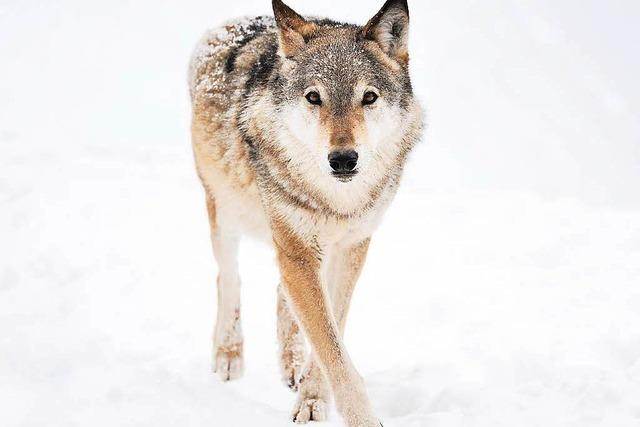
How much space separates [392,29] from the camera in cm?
408

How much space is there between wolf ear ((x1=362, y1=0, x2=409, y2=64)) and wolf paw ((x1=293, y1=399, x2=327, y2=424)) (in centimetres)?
194

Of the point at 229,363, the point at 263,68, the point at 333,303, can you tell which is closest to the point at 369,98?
the point at 263,68

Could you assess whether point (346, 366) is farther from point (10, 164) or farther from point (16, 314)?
point (10, 164)

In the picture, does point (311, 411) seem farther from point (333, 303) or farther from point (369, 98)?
point (369, 98)

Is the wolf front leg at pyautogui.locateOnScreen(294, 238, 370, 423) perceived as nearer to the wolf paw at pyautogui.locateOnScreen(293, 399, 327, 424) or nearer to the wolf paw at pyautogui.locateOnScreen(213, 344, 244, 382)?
the wolf paw at pyautogui.locateOnScreen(293, 399, 327, 424)

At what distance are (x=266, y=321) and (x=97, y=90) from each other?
16748 millimetres

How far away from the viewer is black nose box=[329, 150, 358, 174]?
353 cm

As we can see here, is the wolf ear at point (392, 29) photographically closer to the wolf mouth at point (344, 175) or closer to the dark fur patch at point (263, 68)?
the dark fur patch at point (263, 68)

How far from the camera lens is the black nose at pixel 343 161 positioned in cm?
353

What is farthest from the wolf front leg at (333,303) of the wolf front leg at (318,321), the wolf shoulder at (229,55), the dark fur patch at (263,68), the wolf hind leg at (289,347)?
the wolf shoulder at (229,55)

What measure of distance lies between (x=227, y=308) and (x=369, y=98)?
207cm

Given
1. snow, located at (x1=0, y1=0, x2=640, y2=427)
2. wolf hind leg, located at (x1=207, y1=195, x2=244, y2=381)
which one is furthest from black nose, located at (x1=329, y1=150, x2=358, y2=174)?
wolf hind leg, located at (x1=207, y1=195, x2=244, y2=381)

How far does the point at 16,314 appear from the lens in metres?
5.25

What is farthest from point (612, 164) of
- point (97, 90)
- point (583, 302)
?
point (97, 90)
